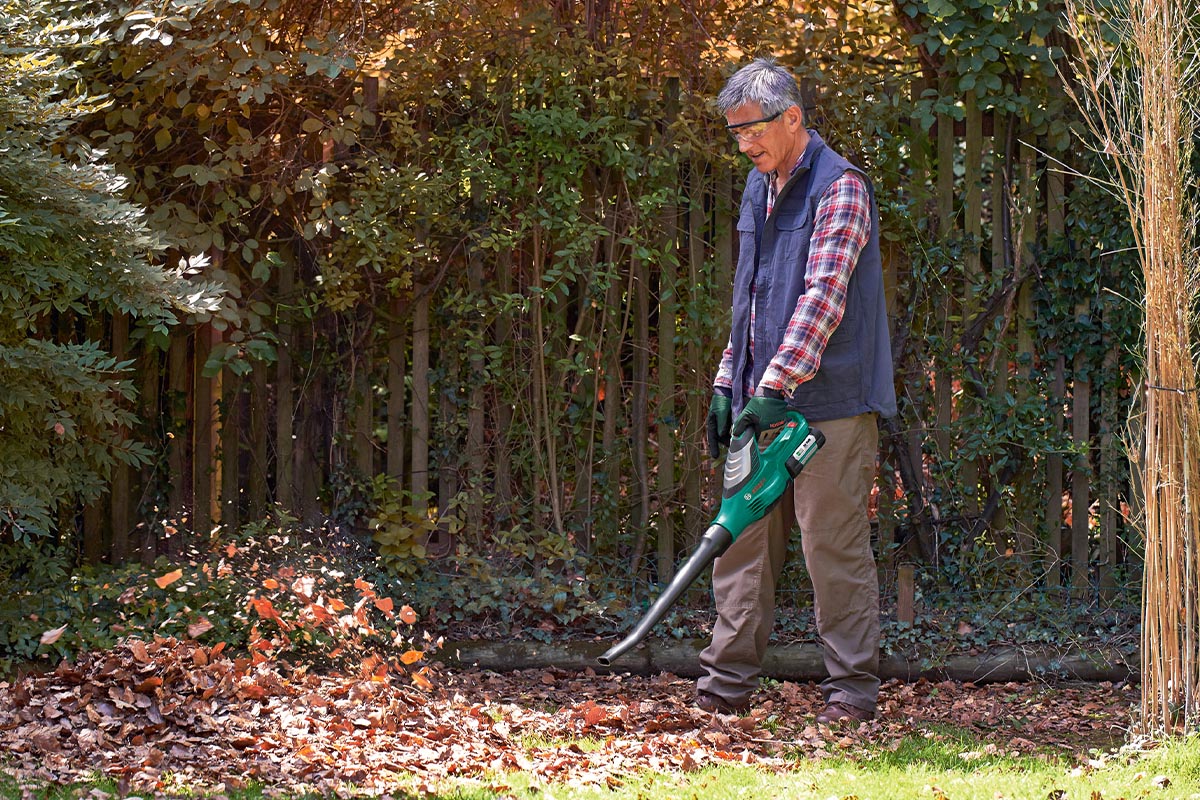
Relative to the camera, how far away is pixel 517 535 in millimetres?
5070

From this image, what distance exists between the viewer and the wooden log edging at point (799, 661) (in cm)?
454

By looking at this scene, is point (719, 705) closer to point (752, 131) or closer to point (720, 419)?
point (720, 419)

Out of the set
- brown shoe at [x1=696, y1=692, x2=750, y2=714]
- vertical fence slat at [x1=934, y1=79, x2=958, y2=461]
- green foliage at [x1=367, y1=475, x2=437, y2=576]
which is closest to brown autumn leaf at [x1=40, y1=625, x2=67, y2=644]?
green foliage at [x1=367, y1=475, x2=437, y2=576]

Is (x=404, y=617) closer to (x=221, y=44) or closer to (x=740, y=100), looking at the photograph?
(x=740, y=100)

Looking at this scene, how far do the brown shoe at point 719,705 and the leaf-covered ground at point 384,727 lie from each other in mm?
69

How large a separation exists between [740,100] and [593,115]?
141cm

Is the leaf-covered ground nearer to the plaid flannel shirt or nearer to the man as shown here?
the man

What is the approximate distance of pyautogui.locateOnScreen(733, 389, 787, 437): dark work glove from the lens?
352 centimetres

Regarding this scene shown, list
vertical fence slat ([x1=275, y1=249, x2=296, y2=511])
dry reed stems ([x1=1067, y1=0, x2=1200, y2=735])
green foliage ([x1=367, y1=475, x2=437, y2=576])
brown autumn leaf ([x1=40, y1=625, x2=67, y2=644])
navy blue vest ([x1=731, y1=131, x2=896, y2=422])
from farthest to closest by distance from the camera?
vertical fence slat ([x1=275, y1=249, x2=296, y2=511]) → green foliage ([x1=367, y1=475, x2=437, y2=576]) → navy blue vest ([x1=731, y1=131, x2=896, y2=422]) → brown autumn leaf ([x1=40, y1=625, x2=67, y2=644]) → dry reed stems ([x1=1067, y1=0, x2=1200, y2=735])

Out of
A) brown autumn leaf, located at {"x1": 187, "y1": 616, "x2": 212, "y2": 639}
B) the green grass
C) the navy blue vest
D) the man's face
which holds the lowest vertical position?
the green grass

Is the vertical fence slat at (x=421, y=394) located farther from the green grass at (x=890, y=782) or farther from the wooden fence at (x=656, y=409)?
the green grass at (x=890, y=782)

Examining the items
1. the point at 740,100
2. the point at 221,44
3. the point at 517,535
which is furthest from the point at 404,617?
the point at 221,44

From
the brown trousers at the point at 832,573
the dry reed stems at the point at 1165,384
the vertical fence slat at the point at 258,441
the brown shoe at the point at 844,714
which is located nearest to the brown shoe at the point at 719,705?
the brown trousers at the point at 832,573

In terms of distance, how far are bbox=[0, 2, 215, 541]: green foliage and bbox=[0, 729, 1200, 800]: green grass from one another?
1440 millimetres
